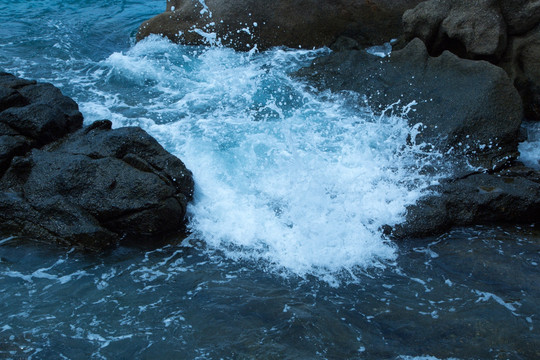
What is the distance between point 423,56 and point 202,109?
11.5 feet

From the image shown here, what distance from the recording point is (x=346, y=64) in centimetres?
857

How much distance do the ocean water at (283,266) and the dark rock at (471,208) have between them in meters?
0.13

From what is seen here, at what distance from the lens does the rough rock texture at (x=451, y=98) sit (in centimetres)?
658

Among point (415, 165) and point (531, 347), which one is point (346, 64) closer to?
point (415, 165)

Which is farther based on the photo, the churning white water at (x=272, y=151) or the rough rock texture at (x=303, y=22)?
the rough rock texture at (x=303, y=22)

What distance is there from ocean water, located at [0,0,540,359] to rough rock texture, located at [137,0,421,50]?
204 centimetres

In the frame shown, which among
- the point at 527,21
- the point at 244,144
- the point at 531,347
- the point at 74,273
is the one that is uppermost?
the point at 527,21

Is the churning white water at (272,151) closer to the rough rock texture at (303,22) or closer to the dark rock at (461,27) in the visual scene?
Result: the rough rock texture at (303,22)

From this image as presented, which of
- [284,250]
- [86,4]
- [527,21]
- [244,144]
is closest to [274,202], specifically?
[284,250]

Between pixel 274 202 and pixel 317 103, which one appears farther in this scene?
pixel 317 103

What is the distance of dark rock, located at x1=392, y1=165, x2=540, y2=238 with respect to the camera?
5.70 metres

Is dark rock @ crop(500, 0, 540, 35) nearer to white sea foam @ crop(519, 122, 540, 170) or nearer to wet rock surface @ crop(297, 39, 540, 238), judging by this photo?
wet rock surface @ crop(297, 39, 540, 238)

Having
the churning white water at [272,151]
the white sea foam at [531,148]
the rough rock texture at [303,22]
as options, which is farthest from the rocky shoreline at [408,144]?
the rough rock texture at [303,22]

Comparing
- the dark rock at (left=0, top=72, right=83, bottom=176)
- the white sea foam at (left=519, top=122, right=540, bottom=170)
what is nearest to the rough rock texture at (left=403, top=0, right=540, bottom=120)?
the white sea foam at (left=519, top=122, right=540, bottom=170)
